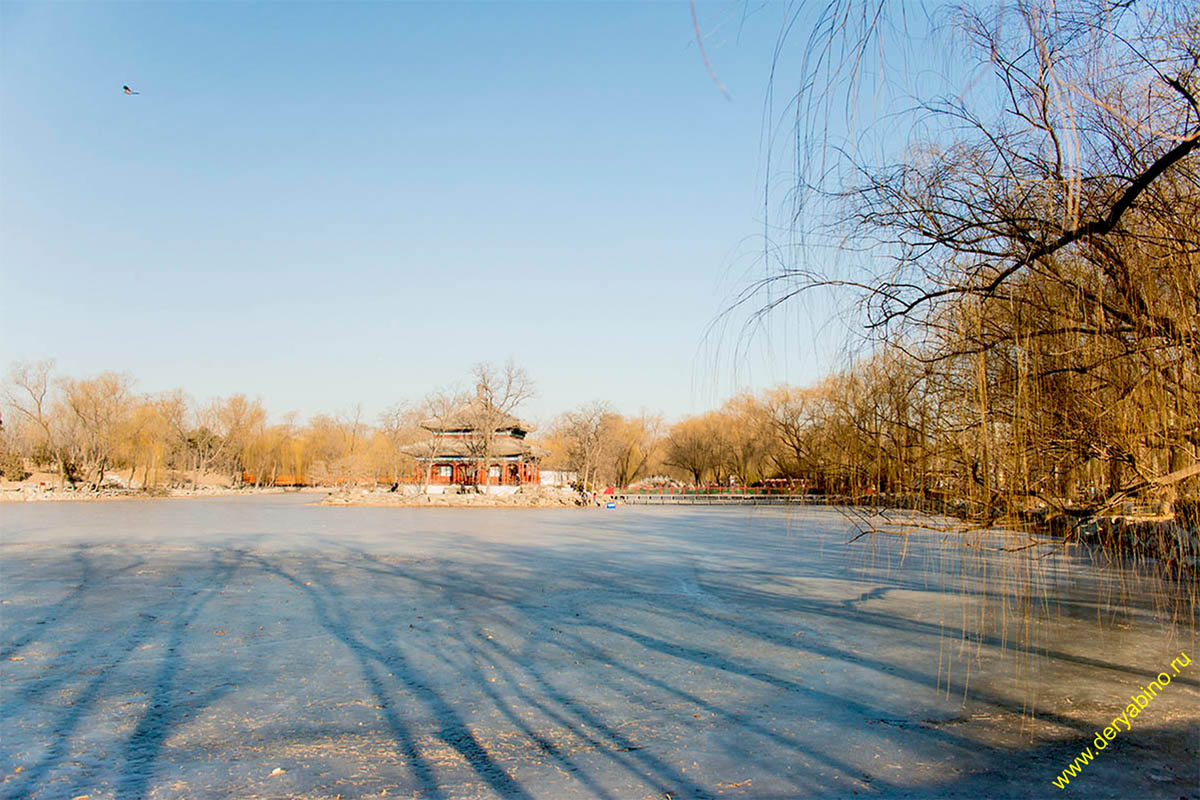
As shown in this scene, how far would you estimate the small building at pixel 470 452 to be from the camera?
38.2m

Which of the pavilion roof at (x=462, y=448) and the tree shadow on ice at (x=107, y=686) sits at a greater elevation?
the pavilion roof at (x=462, y=448)

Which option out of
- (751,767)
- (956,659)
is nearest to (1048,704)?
(956,659)

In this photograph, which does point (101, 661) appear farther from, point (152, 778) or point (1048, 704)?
point (1048, 704)

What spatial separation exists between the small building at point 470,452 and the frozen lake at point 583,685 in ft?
93.3

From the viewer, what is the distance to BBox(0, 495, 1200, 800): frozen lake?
339 cm

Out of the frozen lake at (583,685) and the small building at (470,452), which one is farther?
the small building at (470,452)

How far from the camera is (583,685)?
4.83 metres

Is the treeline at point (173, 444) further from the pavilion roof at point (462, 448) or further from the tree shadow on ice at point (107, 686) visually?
the tree shadow on ice at point (107, 686)

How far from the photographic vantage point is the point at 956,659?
551 cm

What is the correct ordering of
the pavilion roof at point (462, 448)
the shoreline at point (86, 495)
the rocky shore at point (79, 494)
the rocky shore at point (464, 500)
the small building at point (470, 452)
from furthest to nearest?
the pavilion roof at point (462, 448) → the small building at point (470, 452) → the rocky shore at point (79, 494) → the shoreline at point (86, 495) → the rocky shore at point (464, 500)

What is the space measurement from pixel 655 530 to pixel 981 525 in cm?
1563

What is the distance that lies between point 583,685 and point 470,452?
34.5 m

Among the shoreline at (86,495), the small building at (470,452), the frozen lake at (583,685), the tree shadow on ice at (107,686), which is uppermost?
the small building at (470,452)

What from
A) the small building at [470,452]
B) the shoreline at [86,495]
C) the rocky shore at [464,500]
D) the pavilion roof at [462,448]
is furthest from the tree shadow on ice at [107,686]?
the shoreline at [86,495]
